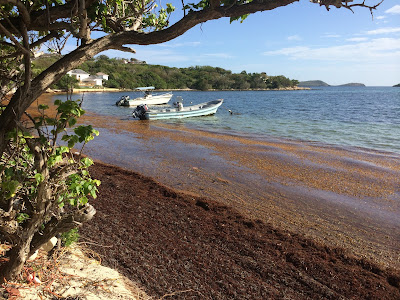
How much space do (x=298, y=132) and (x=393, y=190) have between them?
12.2 meters

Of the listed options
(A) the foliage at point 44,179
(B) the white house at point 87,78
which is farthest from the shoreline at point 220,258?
(B) the white house at point 87,78

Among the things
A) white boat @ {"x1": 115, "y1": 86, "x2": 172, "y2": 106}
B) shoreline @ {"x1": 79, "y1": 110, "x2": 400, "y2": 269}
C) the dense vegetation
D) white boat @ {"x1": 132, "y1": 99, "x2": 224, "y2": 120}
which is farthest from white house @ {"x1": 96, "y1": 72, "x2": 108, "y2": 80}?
shoreline @ {"x1": 79, "y1": 110, "x2": 400, "y2": 269}

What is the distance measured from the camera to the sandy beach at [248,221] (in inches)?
170

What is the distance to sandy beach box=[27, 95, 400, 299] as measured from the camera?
14.1ft

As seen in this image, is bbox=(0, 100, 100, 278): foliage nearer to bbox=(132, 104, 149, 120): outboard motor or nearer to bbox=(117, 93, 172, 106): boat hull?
bbox=(132, 104, 149, 120): outboard motor

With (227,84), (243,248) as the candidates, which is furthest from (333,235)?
(227,84)

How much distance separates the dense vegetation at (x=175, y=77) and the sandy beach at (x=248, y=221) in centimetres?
10213

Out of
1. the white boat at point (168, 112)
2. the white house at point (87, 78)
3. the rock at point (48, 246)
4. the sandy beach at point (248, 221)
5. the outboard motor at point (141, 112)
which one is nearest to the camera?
the rock at point (48, 246)

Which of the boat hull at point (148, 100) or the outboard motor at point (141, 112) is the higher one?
the boat hull at point (148, 100)

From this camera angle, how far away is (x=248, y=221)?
20.1ft

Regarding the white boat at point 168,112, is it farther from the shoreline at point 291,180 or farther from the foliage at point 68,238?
the foliage at point 68,238

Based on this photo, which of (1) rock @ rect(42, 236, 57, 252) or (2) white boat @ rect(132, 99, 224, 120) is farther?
(2) white boat @ rect(132, 99, 224, 120)

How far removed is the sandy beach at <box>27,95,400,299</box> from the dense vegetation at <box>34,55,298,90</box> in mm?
102129

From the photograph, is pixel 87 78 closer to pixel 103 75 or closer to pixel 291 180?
pixel 103 75
